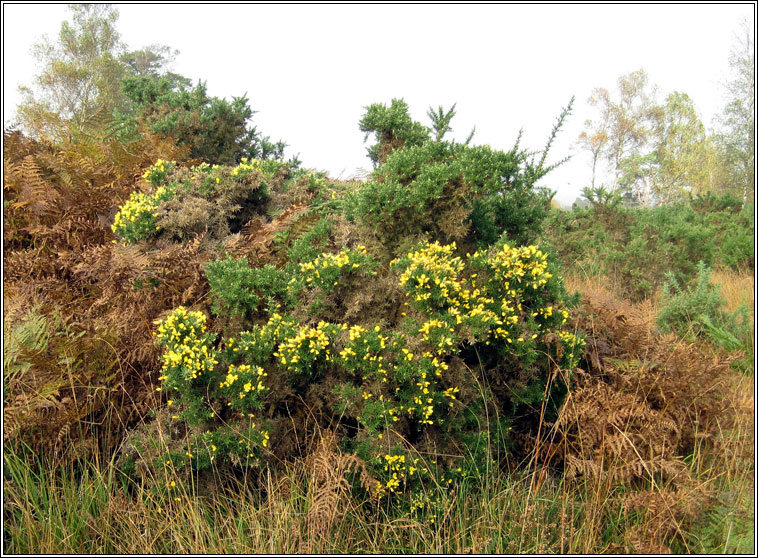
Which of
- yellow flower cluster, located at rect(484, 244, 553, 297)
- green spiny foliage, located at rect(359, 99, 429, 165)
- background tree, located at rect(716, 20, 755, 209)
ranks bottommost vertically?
yellow flower cluster, located at rect(484, 244, 553, 297)

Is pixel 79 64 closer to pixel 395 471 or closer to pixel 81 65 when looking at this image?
pixel 81 65

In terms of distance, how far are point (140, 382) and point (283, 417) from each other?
1.09 m

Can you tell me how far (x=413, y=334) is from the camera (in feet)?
10.1

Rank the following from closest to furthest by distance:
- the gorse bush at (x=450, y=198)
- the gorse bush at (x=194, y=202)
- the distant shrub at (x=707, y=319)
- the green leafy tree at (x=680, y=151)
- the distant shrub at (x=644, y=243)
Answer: the gorse bush at (x=450, y=198), the gorse bush at (x=194, y=202), the distant shrub at (x=707, y=319), the distant shrub at (x=644, y=243), the green leafy tree at (x=680, y=151)

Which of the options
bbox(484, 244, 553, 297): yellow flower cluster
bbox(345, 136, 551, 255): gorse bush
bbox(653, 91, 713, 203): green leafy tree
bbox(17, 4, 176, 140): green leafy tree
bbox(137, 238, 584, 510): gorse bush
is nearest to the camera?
bbox(137, 238, 584, 510): gorse bush

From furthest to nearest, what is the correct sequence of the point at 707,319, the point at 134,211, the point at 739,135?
the point at 739,135 < the point at 707,319 < the point at 134,211

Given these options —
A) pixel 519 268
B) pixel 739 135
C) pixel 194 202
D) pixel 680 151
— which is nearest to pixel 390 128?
pixel 194 202

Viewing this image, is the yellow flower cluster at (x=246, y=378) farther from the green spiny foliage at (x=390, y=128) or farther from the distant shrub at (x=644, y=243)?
the distant shrub at (x=644, y=243)

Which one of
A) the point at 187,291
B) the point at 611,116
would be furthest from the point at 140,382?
the point at 611,116

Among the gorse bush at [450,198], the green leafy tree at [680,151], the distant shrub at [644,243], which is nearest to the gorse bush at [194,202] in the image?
the gorse bush at [450,198]

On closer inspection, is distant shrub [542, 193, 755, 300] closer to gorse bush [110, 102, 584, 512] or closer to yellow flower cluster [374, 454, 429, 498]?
gorse bush [110, 102, 584, 512]

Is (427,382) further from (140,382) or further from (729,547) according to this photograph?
(140,382)

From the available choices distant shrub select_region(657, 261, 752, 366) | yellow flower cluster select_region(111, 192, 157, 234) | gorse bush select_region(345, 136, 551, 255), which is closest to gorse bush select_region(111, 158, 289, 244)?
yellow flower cluster select_region(111, 192, 157, 234)

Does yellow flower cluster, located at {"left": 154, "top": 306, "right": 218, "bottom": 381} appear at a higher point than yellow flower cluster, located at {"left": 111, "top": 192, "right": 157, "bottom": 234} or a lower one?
lower
